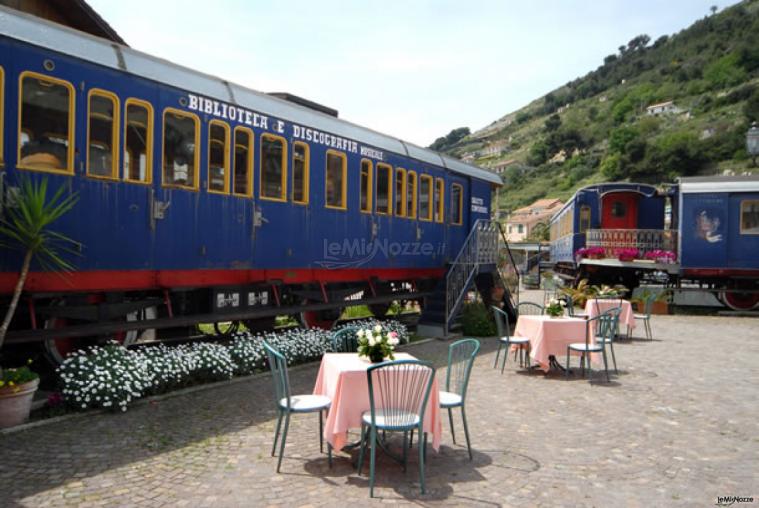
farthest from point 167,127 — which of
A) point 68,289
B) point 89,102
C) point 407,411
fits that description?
point 407,411

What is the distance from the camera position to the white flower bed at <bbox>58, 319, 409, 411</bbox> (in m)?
6.20

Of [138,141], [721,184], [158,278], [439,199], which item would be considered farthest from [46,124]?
[721,184]

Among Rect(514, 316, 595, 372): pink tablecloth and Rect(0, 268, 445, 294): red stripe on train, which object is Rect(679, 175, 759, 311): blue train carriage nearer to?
Rect(514, 316, 595, 372): pink tablecloth

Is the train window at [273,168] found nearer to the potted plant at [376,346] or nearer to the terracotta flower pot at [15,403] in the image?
the terracotta flower pot at [15,403]

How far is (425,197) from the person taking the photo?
13.6m

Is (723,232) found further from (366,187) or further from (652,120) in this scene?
(652,120)

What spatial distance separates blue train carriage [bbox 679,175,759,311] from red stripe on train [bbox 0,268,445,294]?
1160 centimetres

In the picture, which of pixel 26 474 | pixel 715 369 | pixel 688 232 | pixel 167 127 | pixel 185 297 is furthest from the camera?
pixel 688 232

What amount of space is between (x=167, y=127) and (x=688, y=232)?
52.1 ft

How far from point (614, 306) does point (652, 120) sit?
117975mm

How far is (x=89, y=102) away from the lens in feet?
22.2

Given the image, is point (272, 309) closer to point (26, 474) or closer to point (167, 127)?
point (167, 127)

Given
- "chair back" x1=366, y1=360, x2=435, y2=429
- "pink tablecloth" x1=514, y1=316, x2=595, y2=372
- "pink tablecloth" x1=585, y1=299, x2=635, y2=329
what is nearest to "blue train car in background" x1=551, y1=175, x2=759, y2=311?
"pink tablecloth" x1=585, y1=299, x2=635, y2=329

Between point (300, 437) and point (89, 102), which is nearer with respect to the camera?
point (300, 437)
